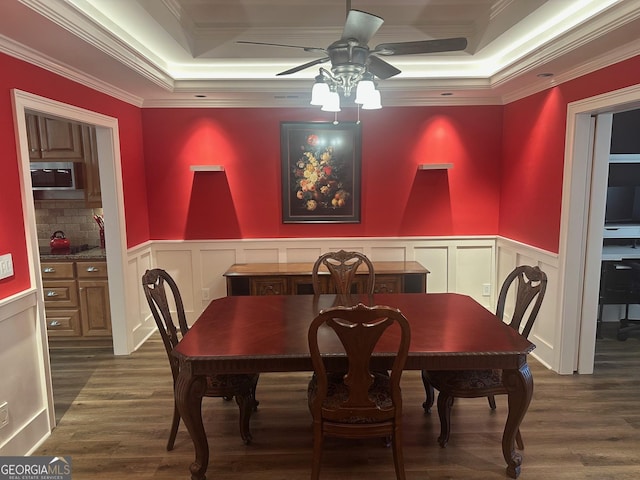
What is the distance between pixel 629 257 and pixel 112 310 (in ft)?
16.2

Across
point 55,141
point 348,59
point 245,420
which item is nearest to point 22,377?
point 245,420

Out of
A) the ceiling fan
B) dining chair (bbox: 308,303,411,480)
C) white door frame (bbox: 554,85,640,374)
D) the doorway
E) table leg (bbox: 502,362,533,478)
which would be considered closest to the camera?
dining chair (bbox: 308,303,411,480)

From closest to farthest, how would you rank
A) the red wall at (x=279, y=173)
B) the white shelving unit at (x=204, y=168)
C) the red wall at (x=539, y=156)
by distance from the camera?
the red wall at (x=539, y=156) → the white shelving unit at (x=204, y=168) → the red wall at (x=279, y=173)

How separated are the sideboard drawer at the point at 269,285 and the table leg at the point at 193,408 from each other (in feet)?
6.36

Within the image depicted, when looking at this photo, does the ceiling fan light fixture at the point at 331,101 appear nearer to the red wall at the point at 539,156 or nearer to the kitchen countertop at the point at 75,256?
the red wall at the point at 539,156

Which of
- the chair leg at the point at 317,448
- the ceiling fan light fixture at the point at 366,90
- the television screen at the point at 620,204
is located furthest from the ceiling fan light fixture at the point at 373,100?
the television screen at the point at 620,204

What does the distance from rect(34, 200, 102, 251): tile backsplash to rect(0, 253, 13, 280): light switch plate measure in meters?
2.24

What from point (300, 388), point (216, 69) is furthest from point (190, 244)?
point (300, 388)

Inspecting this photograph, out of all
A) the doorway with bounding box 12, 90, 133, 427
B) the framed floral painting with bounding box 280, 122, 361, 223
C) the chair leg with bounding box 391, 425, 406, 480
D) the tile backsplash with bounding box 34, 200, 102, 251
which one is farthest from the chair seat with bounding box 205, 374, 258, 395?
the tile backsplash with bounding box 34, 200, 102, 251

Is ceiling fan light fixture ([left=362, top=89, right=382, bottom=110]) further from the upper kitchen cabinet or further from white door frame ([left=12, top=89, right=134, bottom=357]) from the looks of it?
the upper kitchen cabinet

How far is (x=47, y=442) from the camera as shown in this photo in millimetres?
2521

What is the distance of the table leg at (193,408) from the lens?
6.63ft

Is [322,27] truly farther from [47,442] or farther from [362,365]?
[47,442]

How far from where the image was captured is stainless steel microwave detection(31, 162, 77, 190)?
13.2 feet
